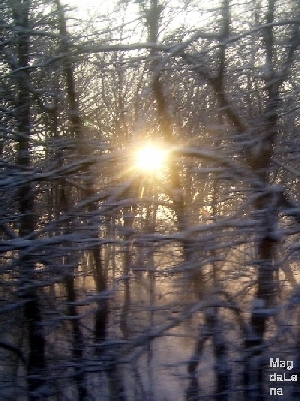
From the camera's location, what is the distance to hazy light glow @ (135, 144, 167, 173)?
3.97m

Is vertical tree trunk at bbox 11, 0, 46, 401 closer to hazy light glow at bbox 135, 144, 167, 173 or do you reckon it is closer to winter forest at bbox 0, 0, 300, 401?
winter forest at bbox 0, 0, 300, 401

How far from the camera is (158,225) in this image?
377 centimetres

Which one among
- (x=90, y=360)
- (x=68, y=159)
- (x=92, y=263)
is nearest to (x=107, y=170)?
(x=68, y=159)

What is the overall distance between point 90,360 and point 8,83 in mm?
2481

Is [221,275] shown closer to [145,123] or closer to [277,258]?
[277,258]

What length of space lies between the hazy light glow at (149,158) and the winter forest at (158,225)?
0.05 ft

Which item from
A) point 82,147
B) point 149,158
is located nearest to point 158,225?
point 149,158

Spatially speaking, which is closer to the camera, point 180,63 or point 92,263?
point 92,263

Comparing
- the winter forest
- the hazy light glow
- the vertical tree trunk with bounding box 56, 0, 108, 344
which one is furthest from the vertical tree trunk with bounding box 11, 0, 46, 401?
the hazy light glow

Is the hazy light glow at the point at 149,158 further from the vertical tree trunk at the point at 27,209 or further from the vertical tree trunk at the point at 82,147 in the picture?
the vertical tree trunk at the point at 27,209

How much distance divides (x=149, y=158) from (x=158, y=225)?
0.52m

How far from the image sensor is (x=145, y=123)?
15.9 feet

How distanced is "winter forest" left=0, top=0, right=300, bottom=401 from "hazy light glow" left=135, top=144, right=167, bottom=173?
0.6 inches

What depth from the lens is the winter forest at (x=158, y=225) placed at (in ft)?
11.9
